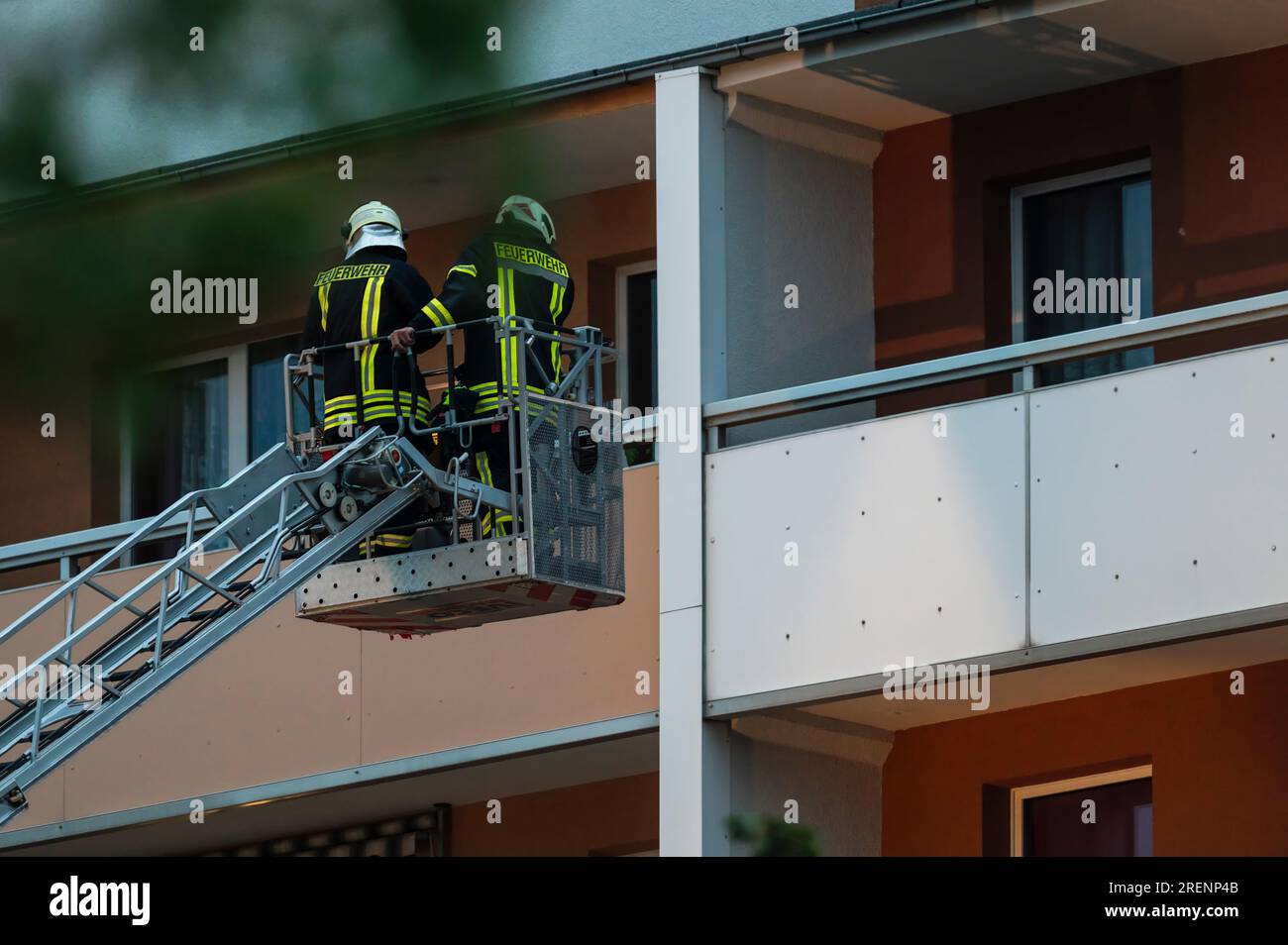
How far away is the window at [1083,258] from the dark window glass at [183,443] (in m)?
6.14

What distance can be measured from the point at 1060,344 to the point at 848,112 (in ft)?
9.69

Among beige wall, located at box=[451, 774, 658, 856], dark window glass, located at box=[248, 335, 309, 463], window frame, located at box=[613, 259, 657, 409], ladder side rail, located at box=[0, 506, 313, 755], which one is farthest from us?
dark window glass, located at box=[248, 335, 309, 463]

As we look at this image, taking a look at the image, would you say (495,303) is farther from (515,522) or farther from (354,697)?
(354,697)

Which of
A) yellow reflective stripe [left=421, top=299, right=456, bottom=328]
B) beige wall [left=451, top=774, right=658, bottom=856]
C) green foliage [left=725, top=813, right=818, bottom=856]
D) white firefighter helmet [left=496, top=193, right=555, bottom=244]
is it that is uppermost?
white firefighter helmet [left=496, top=193, right=555, bottom=244]

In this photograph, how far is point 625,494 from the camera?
14938mm

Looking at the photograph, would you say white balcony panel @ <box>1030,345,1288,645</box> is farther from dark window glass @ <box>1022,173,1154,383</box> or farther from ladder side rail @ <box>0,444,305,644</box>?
ladder side rail @ <box>0,444,305,644</box>

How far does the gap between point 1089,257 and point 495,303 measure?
364 cm

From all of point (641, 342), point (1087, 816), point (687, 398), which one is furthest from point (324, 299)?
point (1087, 816)

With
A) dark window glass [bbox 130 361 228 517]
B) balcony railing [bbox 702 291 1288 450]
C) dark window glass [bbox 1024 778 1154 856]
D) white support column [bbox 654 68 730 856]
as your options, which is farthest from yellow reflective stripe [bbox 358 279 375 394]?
dark window glass [bbox 130 361 228 517]

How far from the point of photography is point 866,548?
13555mm

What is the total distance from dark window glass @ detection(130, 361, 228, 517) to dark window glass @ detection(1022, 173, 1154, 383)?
6.18m

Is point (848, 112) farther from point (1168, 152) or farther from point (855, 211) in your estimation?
point (1168, 152)

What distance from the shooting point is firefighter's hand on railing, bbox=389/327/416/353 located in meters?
13.0
